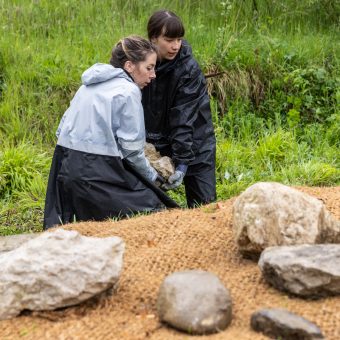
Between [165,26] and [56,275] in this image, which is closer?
[56,275]

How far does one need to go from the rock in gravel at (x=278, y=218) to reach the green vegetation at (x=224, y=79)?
113 inches

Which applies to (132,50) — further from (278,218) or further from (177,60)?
(278,218)

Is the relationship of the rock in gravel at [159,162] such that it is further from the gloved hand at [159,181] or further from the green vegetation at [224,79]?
the green vegetation at [224,79]

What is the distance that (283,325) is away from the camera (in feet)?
10.8

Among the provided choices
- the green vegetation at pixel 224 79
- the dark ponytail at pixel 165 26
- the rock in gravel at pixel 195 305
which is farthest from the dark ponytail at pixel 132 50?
the rock in gravel at pixel 195 305

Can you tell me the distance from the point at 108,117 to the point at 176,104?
0.95 meters

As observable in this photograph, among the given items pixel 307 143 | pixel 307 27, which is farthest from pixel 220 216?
pixel 307 27

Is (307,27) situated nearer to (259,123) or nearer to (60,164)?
(259,123)

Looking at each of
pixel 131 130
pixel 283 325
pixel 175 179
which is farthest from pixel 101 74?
pixel 283 325

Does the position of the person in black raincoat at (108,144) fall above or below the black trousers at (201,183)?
above

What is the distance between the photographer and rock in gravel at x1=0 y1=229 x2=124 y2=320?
360 centimetres

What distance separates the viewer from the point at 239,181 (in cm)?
720

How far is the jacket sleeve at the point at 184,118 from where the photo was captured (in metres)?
5.83

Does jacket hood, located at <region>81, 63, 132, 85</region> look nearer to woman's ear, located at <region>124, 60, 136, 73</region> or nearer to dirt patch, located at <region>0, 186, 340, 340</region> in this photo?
woman's ear, located at <region>124, 60, 136, 73</region>
